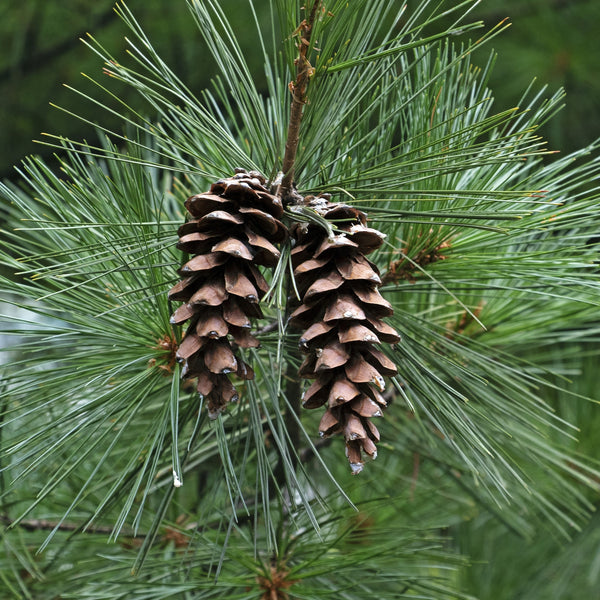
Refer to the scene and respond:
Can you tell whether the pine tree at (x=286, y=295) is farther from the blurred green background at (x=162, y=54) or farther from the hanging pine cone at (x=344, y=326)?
the blurred green background at (x=162, y=54)

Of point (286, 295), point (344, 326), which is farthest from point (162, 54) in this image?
point (344, 326)

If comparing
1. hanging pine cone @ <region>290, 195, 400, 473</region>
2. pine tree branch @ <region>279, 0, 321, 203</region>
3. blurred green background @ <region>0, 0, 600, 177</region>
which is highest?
blurred green background @ <region>0, 0, 600, 177</region>

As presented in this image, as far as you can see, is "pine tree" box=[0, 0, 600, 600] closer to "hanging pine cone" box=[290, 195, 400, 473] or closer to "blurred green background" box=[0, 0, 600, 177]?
"hanging pine cone" box=[290, 195, 400, 473]

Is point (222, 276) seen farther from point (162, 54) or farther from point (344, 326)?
point (162, 54)

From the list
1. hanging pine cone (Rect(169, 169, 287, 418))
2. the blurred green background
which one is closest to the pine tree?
hanging pine cone (Rect(169, 169, 287, 418))

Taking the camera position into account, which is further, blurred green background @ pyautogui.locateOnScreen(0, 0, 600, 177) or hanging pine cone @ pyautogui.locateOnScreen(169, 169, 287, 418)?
blurred green background @ pyautogui.locateOnScreen(0, 0, 600, 177)

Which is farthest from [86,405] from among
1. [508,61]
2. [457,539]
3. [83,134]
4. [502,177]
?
[508,61]

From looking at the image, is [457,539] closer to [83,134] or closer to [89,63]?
[83,134]
